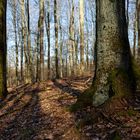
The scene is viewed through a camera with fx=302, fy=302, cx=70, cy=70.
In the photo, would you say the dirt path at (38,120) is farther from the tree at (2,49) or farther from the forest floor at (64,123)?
the tree at (2,49)

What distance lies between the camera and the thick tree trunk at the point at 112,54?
727 cm

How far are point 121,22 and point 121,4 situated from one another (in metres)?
0.46

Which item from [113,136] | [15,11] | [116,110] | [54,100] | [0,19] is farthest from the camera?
[15,11]

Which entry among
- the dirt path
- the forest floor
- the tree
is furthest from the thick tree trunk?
the tree

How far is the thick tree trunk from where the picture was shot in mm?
7273

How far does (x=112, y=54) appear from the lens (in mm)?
7336

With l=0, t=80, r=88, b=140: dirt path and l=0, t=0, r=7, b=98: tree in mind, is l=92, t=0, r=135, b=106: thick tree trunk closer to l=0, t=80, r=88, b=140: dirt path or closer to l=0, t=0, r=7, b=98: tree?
l=0, t=80, r=88, b=140: dirt path

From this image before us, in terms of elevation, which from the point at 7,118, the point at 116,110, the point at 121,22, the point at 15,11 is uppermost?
the point at 15,11

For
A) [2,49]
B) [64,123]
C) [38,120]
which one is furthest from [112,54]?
[2,49]

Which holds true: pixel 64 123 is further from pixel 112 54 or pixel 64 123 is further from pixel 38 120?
pixel 112 54

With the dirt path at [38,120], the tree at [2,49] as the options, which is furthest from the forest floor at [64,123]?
the tree at [2,49]

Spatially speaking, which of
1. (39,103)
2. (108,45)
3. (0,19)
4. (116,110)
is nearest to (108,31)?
(108,45)

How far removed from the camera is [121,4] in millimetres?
7484

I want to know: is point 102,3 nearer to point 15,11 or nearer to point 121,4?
point 121,4
